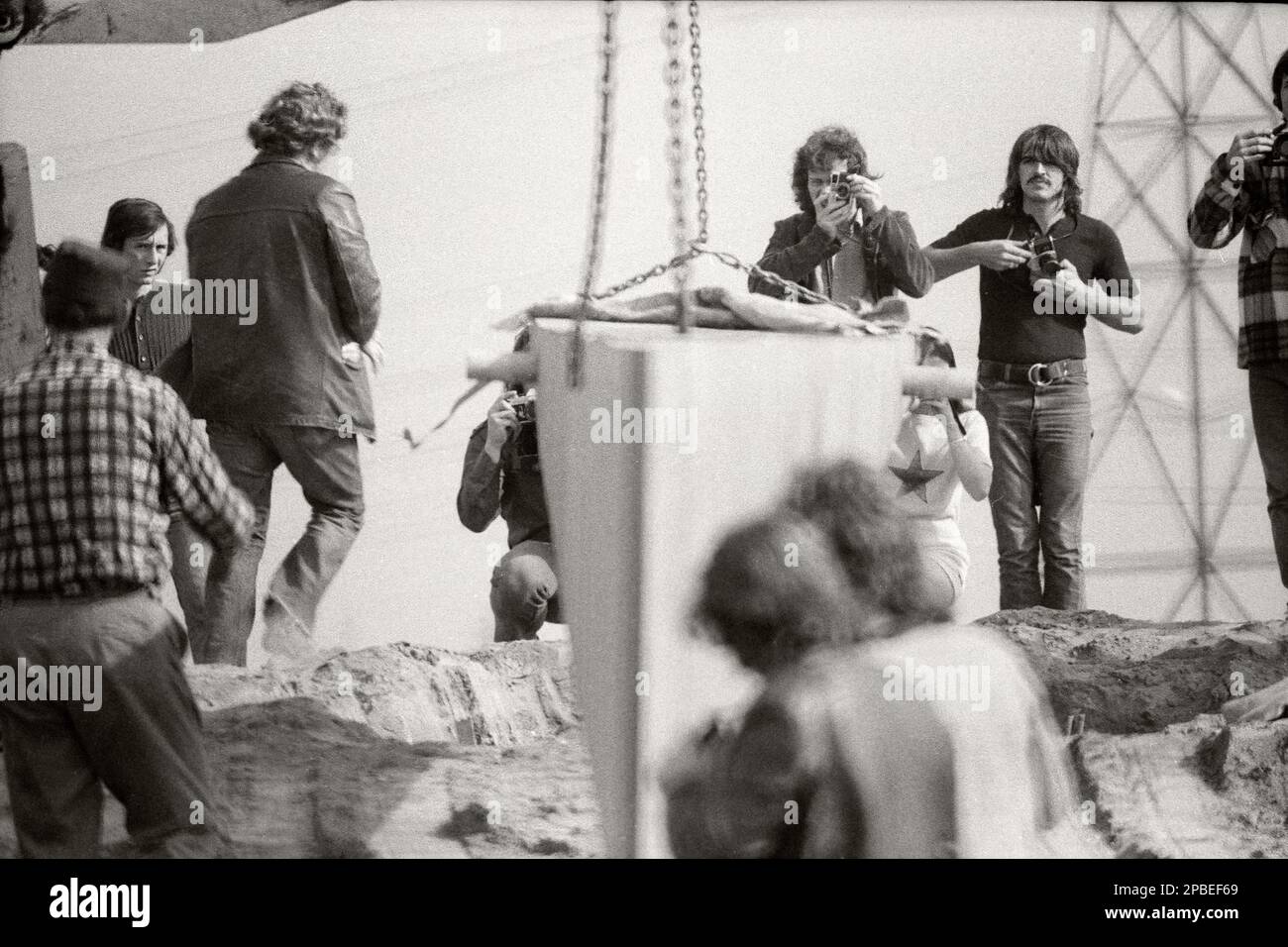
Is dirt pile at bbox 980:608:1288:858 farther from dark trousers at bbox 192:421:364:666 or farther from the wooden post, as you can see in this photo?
the wooden post

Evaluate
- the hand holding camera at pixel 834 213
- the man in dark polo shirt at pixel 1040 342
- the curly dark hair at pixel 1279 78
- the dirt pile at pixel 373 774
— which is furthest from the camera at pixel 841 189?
the dirt pile at pixel 373 774

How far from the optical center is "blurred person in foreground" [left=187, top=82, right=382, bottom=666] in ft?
16.8

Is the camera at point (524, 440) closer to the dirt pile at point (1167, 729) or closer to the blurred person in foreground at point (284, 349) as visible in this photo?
the blurred person in foreground at point (284, 349)

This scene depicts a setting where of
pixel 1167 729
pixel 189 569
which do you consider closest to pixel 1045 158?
pixel 1167 729

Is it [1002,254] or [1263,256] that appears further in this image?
[1263,256]

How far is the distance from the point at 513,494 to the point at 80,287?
1337mm

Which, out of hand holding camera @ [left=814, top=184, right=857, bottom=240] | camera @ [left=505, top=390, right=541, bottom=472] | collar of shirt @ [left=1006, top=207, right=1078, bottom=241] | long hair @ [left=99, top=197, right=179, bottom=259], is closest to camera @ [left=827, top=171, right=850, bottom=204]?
hand holding camera @ [left=814, top=184, right=857, bottom=240]

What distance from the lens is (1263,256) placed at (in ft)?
18.6

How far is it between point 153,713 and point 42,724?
240mm

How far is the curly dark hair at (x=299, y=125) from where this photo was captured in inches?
202

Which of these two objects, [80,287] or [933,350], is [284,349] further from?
[933,350]
